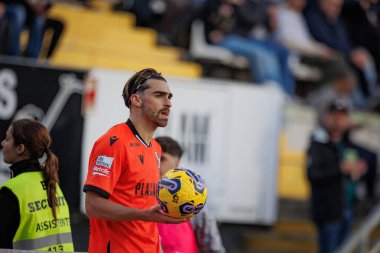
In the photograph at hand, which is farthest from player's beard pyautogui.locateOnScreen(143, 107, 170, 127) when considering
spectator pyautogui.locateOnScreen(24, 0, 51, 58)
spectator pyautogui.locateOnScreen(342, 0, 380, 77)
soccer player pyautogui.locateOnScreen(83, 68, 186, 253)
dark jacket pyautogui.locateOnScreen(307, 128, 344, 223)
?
spectator pyautogui.locateOnScreen(342, 0, 380, 77)

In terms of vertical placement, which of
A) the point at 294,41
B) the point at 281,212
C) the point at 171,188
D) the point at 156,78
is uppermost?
the point at 294,41

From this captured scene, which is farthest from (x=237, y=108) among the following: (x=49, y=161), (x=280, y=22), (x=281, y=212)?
(x=49, y=161)

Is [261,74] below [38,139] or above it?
above

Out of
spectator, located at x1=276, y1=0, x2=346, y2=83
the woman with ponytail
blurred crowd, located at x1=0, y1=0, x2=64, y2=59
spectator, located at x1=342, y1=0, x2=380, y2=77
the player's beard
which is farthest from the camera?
spectator, located at x1=342, y1=0, x2=380, y2=77

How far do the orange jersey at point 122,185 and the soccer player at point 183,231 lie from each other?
134cm

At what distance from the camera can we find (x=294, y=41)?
51.9ft

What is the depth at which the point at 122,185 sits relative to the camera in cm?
554

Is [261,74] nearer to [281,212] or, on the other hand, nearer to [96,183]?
Answer: [281,212]

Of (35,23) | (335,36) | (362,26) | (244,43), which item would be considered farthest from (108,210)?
(362,26)

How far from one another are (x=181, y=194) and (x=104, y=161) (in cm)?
51

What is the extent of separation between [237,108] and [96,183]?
6.68 m

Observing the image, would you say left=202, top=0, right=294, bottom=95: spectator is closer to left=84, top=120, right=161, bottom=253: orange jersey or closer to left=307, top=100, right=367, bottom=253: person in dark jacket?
left=307, top=100, right=367, bottom=253: person in dark jacket

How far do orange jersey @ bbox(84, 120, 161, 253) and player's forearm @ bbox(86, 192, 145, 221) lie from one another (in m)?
0.06

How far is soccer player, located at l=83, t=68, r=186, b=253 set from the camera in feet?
17.6
